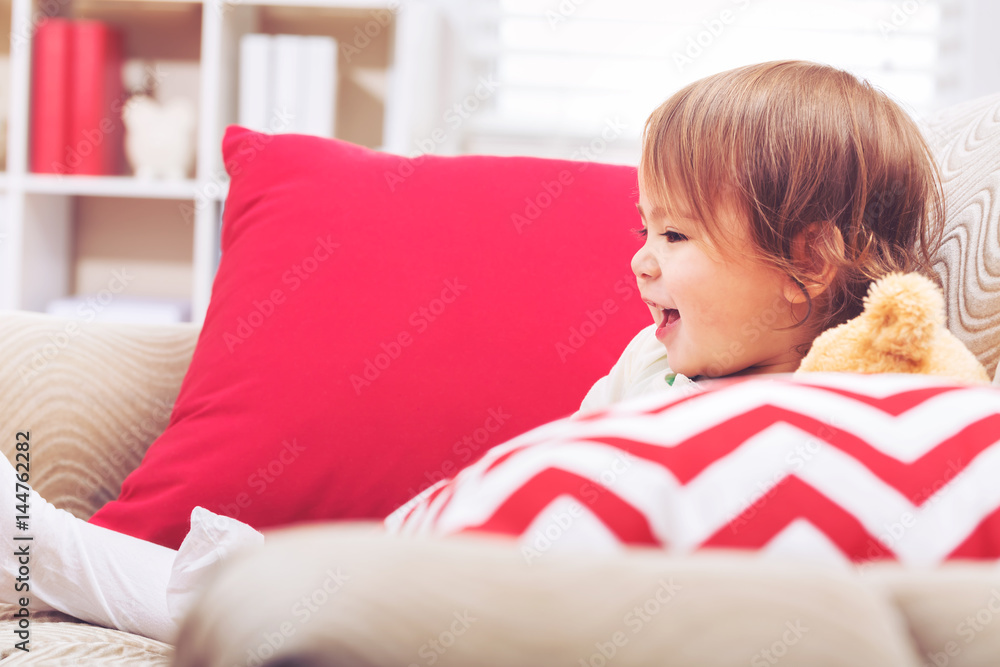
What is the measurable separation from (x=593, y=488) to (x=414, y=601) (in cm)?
11

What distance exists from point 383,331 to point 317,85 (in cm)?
106

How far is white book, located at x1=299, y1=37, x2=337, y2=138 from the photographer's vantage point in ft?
5.57

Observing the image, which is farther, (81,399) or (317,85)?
(317,85)

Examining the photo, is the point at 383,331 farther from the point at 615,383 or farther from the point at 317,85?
the point at 317,85

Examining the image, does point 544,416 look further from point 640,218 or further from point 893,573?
point 893,573

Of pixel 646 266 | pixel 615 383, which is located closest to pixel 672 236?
pixel 646 266

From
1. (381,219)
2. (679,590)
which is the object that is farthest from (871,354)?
(381,219)

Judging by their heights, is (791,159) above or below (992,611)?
above

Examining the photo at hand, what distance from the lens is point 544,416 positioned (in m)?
0.79

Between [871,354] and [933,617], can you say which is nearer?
[933,617]

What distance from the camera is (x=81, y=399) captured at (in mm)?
883

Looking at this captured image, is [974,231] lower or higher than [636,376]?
higher

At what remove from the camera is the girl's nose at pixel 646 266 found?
73 cm

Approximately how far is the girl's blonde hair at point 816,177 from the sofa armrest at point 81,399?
0.62 m
